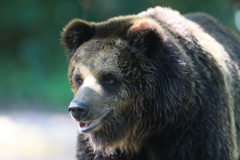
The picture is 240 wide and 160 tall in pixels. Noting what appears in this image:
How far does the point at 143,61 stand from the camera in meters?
4.14

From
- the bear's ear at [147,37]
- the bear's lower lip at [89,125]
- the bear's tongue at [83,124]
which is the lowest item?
the bear's lower lip at [89,125]

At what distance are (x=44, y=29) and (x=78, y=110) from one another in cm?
1128

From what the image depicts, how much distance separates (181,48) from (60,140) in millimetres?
5552

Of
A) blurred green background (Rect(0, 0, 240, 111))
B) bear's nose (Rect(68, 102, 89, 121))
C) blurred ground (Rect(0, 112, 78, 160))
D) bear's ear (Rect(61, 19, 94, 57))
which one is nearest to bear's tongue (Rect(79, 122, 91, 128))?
bear's nose (Rect(68, 102, 89, 121))

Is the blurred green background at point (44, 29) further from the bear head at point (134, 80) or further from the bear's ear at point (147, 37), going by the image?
the bear's ear at point (147, 37)

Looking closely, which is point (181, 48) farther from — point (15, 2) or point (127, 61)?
point (15, 2)

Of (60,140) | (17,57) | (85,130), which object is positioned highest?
(17,57)

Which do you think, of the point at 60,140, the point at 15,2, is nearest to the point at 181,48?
the point at 60,140

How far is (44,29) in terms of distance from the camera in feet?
47.9

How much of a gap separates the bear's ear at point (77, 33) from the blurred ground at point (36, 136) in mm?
2908

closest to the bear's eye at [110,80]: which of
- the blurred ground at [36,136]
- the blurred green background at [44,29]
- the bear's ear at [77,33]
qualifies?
the bear's ear at [77,33]

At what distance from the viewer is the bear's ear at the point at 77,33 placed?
448 cm

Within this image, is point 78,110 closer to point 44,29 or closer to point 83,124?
point 83,124

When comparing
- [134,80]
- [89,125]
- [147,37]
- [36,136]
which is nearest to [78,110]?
[89,125]
